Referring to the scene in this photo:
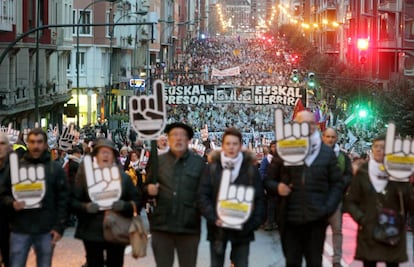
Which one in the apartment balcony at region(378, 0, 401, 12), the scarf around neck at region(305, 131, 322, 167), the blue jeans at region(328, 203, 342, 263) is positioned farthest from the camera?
the apartment balcony at region(378, 0, 401, 12)

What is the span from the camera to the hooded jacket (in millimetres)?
9875

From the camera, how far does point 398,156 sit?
32.7 feet

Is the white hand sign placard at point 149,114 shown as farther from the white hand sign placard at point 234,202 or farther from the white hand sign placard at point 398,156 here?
the white hand sign placard at point 398,156

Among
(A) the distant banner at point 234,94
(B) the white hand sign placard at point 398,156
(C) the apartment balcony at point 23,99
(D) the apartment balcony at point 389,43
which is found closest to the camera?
(B) the white hand sign placard at point 398,156

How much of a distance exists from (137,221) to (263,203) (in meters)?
1.23

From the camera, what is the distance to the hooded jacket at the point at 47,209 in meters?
9.88

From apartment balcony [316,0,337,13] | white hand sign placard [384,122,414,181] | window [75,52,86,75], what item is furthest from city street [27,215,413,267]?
apartment balcony [316,0,337,13]

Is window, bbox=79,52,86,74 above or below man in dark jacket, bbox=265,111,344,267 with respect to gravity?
above

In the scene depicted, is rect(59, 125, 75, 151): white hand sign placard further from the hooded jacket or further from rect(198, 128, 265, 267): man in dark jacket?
rect(198, 128, 265, 267): man in dark jacket

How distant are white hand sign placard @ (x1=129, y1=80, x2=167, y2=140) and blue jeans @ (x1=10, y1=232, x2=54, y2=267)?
1375mm

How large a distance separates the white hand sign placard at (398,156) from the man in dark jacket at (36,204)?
10.3 ft

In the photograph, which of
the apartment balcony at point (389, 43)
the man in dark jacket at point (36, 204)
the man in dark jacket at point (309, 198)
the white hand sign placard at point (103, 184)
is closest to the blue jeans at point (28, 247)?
the man in dark jacket at point (36, 204)

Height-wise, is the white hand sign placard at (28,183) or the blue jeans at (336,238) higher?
the white hand sign placard at (28,183)

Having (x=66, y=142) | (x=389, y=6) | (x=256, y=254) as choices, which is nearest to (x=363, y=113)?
(x=389, y=6)
